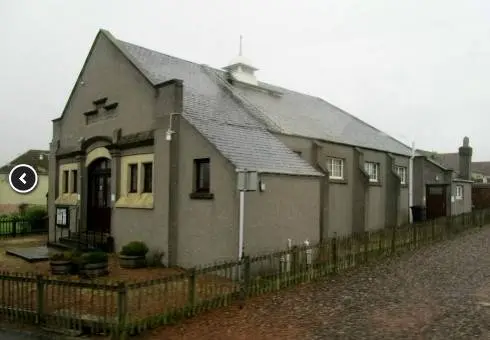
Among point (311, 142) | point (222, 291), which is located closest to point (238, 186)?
point (222, 291)

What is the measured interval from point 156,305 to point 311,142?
12.2 meters

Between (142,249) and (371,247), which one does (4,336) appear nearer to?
(142,249)

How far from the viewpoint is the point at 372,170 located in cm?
2502

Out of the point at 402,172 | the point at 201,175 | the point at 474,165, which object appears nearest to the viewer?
the point at 201,175

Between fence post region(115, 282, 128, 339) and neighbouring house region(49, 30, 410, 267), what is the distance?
15.4 ft

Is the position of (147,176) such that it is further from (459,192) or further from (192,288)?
(459,192)

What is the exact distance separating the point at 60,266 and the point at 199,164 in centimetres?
543

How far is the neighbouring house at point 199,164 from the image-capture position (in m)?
13.6

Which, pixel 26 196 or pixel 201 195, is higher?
pixel 201 195

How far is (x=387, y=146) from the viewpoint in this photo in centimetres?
2727

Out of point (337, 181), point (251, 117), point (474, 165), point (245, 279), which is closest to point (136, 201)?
point (251, 117)

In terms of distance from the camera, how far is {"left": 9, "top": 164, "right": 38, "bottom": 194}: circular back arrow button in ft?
23.8

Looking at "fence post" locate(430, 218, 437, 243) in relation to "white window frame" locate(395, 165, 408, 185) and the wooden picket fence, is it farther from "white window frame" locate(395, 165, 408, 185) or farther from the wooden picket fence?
"white window frame" locate(395, 165, 408, 185)

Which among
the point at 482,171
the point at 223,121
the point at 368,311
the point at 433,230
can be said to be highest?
the point at 482,171
